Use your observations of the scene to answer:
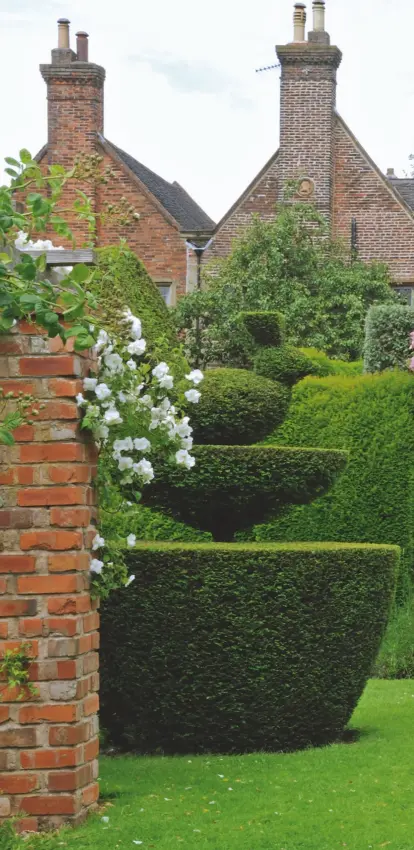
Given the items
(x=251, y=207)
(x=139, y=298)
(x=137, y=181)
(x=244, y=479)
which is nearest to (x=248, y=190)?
(x=251, y=207)

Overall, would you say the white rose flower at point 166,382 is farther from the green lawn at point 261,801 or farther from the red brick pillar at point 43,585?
the green lawn at point 261,801

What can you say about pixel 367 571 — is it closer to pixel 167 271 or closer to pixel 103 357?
pixel 103 357

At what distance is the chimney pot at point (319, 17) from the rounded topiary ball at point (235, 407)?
1800cm

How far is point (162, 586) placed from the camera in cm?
723

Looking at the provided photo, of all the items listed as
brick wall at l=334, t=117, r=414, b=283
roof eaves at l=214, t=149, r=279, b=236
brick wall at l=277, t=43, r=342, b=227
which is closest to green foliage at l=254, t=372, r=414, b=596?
brick wall at l=334, t=117, r=414, b=283

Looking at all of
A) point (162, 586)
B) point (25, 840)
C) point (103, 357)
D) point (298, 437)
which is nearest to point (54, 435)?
point (103, 357)

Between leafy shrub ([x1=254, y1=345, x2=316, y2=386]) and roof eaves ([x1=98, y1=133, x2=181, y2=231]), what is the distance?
1730 centimetres

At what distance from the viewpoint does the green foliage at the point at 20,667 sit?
518cm

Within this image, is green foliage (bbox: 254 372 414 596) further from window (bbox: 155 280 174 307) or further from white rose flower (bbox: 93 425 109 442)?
window (bbox: 155 280 174 307)

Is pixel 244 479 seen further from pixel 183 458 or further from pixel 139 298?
pixel 183 458

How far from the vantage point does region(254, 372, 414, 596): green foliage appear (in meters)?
12.9

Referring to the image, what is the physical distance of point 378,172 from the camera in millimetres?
24969

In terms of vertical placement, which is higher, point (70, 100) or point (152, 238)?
point (70, 100)

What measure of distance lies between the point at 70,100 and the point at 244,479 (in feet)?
62.6
